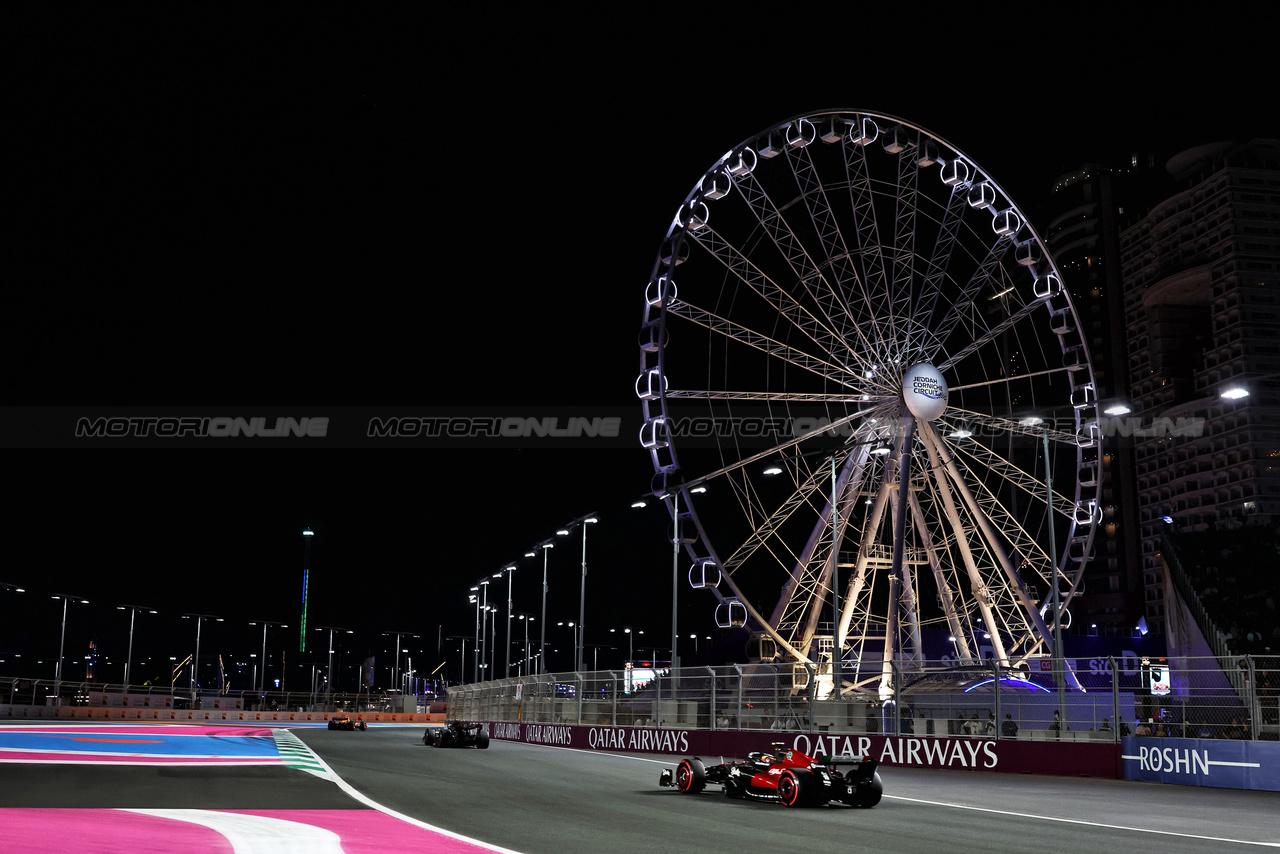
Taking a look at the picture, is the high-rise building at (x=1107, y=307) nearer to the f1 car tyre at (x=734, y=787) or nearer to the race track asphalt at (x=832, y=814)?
the race track asphalt at (x=832, y=814)

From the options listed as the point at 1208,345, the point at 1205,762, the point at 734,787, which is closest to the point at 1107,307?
the point at 1208,345

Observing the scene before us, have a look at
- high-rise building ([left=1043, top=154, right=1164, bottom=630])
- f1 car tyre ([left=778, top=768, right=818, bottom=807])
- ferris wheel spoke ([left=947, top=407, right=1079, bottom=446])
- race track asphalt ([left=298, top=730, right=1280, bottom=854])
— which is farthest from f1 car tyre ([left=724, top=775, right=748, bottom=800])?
high-rise building ([left=1043, top=154, right=1164, bottom=630])

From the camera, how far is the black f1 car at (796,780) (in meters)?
15.3

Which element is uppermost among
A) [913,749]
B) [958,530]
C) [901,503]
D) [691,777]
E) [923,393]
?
[923,393]

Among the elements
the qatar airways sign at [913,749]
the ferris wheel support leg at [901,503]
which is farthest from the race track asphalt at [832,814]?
the ferris wheel support leg at [901,503]

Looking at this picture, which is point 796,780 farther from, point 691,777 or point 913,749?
point 913,749

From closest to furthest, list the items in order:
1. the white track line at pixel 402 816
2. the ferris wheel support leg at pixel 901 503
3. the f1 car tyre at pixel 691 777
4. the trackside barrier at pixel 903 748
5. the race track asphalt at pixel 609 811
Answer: the white track line at pixel 402 816 → the race track asphalt at pixel 609 811 → the f1 car tyre at pixel 691 777 → the trackside barrier at pixel 903 748 → the ferris wheel support leg at pixel 901 503

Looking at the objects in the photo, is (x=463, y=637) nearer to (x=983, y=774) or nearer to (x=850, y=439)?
(x=850, y=439)

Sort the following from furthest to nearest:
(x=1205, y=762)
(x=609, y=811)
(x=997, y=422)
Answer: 1. (x=997, y=422)
2. (x=1205, y=762)
3. (x=609, y=811)

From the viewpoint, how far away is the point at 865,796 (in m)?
15.2

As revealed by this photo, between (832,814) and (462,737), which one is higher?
(832,814)

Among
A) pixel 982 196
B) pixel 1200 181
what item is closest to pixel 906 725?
pixel 982 196

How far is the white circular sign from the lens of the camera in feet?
119

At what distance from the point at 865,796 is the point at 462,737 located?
1945 centimetres
